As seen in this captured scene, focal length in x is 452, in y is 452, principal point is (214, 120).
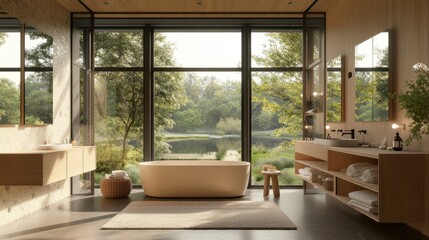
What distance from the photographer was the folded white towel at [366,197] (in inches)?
159

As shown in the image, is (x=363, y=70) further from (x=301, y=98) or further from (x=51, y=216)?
(x=51, y=216)

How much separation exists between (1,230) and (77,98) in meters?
2.92

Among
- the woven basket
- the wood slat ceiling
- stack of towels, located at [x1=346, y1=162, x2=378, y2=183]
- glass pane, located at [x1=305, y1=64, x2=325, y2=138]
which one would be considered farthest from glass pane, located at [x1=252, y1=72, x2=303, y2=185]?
stack of towels, located at [x1=346, y1=162, x2=378, y2=183]

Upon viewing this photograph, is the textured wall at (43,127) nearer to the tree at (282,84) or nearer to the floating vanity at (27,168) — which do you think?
the floating vanity at (27,168)

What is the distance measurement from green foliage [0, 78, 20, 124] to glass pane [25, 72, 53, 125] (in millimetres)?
238

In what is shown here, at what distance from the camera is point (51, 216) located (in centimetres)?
525

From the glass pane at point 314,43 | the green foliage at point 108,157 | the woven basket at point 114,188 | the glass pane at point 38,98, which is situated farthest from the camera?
the green foliage at point 108,157

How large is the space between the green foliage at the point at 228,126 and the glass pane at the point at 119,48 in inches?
65.7

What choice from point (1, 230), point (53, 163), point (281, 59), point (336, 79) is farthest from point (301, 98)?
point (1, 230)

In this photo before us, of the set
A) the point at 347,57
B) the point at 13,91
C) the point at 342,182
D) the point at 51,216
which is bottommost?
the point at 51,216

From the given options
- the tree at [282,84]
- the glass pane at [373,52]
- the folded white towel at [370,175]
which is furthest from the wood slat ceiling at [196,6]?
the folded white towel at [370,175]

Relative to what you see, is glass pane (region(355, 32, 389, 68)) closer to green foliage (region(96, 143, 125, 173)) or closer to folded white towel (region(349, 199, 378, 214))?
folded white towel (region(349, 199, 378, 214))

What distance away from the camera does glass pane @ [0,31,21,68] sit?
4734mm

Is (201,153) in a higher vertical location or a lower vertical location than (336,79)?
lower
